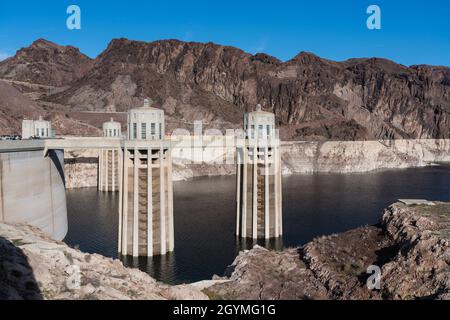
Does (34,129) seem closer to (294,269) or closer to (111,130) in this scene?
(111,130)

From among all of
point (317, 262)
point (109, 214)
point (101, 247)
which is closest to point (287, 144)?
point (109, 214)

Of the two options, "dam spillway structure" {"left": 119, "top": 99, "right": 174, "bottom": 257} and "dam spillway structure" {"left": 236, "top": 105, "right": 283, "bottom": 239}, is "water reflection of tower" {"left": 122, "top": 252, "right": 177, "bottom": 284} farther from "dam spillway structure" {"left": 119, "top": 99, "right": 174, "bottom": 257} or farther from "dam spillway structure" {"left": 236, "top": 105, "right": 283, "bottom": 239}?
"dam spillway structure" {"left": 236, "top": 105, "right": 283, "bottom": 239}

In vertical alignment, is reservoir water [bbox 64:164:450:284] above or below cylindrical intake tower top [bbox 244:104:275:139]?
below

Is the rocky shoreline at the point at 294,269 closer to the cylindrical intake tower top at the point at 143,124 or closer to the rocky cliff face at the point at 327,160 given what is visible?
the cylindrical intake tower top at the point at 143,124

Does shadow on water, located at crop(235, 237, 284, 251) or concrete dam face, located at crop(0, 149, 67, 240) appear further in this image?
shadow on water, located at crop(235, 237, 284, 251)

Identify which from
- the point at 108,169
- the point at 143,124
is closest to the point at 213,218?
the point at 143,124

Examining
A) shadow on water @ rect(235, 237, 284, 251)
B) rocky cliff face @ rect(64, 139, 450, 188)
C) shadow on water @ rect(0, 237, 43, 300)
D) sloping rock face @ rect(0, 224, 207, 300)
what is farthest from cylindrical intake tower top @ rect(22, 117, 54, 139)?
rocky cliff face @ rect(64, 139, 450, 188)

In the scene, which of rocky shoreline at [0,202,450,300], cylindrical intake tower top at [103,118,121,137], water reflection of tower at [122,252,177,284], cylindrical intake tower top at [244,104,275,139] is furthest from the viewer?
cylindrical intake tower top at [103,118,121,137]
